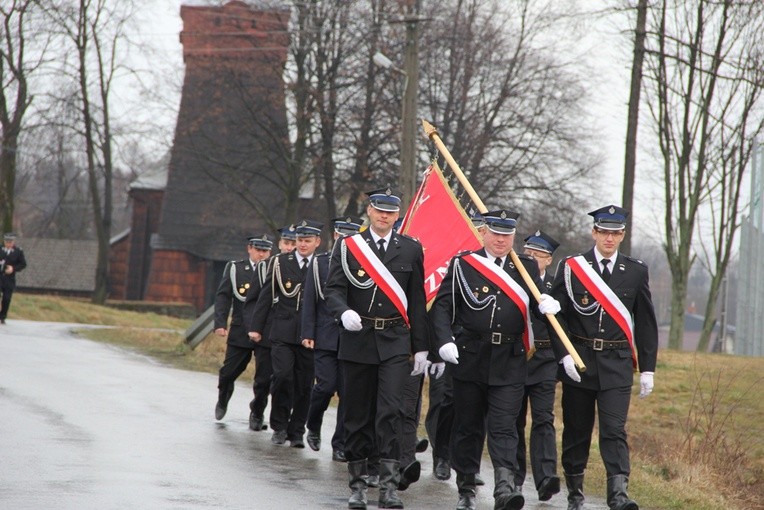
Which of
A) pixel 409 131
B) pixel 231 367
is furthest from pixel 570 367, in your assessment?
pixel 409 131

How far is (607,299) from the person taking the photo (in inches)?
341

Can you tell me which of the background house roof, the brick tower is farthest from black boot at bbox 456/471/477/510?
the background house roof

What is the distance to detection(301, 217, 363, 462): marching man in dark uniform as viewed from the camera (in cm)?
1093

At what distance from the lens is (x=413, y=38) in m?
22.7

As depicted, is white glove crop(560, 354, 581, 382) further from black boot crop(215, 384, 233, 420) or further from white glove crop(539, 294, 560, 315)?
black boot crop(215, 384, 233, 420)

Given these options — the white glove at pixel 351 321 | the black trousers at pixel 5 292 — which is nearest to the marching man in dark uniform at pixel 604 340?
the white glove at pixel 351 321

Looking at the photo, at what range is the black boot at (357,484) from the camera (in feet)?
27.4

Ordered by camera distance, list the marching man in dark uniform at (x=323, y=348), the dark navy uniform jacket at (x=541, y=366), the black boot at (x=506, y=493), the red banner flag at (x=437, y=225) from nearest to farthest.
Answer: the black boot at (x=506, y=493)
the dark navy uniform jacket at (x=541, y=366)
the marching man in dark uniform at (x=323, y=348)
the red banner flag at (x=437, y=225)

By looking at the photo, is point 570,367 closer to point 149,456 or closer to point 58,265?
point 149,456

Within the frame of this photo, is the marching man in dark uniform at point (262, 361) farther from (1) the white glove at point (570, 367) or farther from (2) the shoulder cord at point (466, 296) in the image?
(1) the white glove at point (570, 367)

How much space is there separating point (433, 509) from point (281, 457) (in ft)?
7.97

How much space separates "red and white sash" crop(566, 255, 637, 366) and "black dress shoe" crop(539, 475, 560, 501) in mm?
1118

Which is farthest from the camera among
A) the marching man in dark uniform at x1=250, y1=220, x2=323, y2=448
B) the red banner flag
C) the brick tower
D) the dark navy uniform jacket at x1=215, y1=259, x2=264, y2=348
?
the brick tower

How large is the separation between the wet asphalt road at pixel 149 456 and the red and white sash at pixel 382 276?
1391mm
